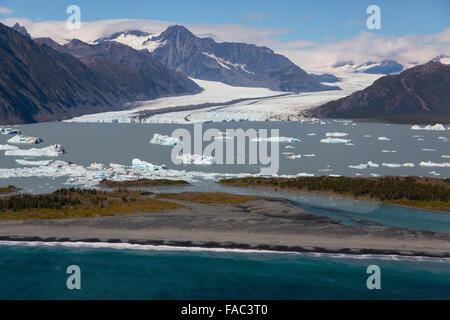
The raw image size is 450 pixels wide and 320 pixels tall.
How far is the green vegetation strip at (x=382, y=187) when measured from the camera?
5228 cm

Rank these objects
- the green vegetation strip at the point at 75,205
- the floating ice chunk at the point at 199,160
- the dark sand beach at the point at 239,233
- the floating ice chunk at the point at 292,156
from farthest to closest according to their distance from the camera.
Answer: the floating ice chunk at the point at 292,156 → the floating ice chunk at the point at 199,160 → the green vegetation strip at the point at 75,205 → the dark sand beach at the point at 239,233

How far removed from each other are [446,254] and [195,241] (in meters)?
16.3

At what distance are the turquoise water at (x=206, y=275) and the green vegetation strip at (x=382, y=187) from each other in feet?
64.1

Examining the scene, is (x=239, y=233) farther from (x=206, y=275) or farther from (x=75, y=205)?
(x=75, y=205)

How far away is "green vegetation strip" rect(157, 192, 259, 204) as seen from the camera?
50316 millimetres

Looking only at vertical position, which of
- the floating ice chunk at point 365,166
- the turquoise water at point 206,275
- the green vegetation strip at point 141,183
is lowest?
the turquoise water at point 206,275

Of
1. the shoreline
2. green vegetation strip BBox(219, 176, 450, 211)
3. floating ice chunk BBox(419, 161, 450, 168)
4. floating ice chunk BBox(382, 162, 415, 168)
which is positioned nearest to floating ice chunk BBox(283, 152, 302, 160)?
floating ice chunk BBox(382, 162, 415, 168)

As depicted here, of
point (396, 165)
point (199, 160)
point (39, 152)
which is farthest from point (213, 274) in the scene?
point (39, 152)

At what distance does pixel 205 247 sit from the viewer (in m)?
36.0

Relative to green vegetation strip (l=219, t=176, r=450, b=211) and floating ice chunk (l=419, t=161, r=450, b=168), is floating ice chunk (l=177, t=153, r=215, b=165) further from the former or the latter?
floating ice chunk (l=419, t=161, r=450, b=168)

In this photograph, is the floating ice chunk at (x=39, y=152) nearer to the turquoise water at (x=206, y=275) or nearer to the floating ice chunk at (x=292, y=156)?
the floating ice chunk at (x=292, y=156)

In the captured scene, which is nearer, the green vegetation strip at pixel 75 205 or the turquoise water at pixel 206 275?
the turquoise water at pixel 206 275

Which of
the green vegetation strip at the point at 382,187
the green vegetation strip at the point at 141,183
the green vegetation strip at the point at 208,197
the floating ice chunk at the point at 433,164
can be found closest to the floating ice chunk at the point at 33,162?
the green vegetation strip at the point at 141,183
